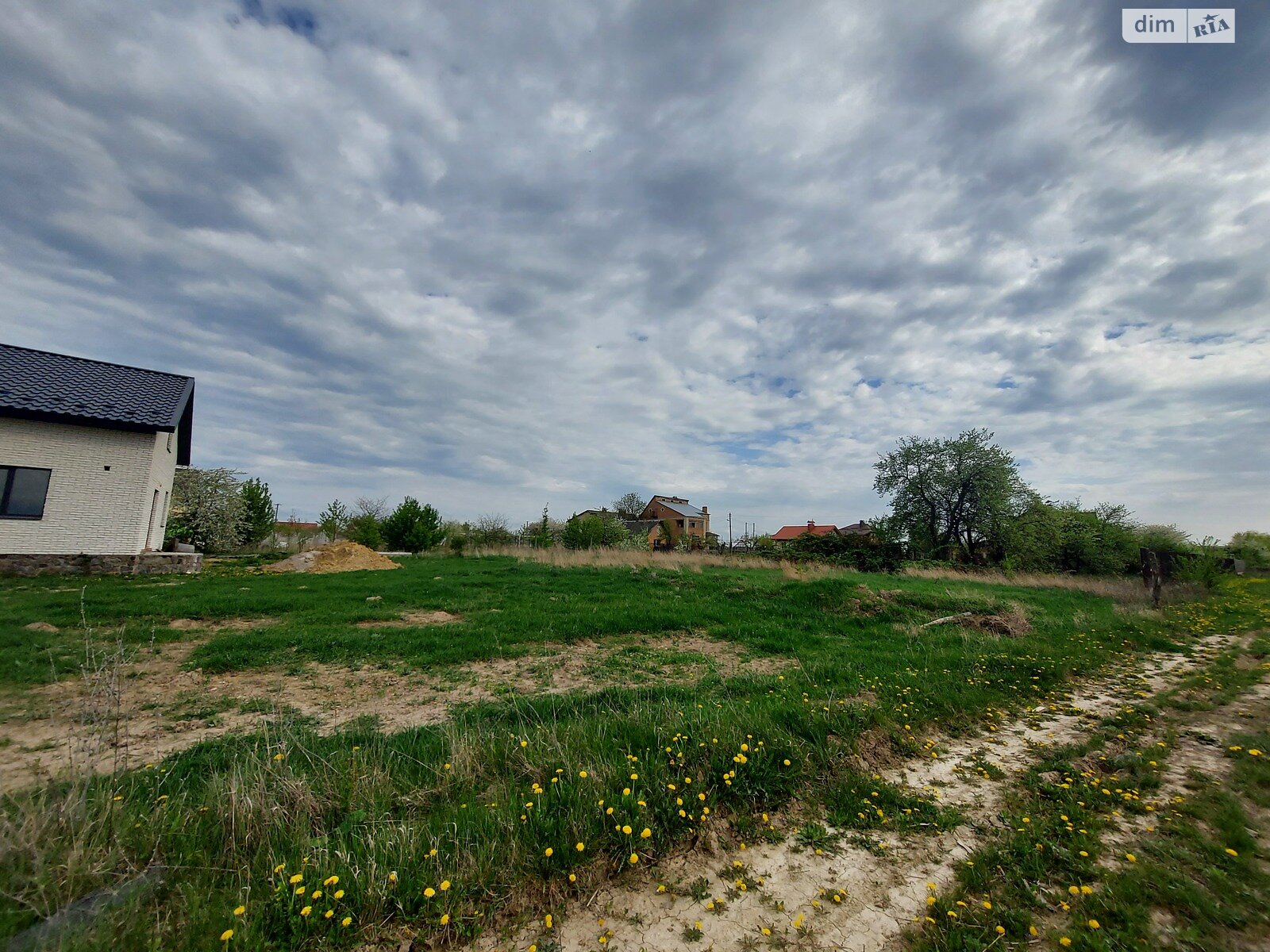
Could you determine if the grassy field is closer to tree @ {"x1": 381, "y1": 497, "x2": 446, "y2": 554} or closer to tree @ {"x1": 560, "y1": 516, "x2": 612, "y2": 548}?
tree @ {"x1": 381, "y1": 497, "x2": 446, "y2": 554}

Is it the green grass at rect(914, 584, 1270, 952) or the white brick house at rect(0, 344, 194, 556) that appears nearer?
the green grass at rect(914, 584, 1270, 952)

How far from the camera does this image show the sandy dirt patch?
4164 mm

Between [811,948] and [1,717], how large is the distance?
7521 millimetres

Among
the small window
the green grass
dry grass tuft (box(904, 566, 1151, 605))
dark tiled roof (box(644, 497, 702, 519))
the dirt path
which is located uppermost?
dark tiled roof (box(644, 497, 702, 519))

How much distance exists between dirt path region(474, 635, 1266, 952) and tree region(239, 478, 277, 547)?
3416 centimetres

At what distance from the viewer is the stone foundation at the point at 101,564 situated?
14.1m

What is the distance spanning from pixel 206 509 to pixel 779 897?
112ft

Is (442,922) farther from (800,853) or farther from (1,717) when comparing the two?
(1,717)

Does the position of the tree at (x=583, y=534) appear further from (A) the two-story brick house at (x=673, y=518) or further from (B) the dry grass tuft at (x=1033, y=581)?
(B) the dry grass tuft at (x=1033, y=581)

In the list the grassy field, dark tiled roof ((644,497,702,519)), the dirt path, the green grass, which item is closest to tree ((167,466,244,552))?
the grassy field

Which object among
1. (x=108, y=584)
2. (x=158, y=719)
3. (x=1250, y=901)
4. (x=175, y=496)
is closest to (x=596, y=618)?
(x=158, y=719)

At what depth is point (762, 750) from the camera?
3.89 m

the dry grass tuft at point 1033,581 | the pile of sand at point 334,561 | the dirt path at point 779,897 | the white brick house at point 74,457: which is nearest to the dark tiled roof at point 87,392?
the white brick house at point 74,457

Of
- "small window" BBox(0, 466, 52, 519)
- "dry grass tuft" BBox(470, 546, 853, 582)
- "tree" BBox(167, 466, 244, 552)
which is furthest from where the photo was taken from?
"tree" BBox(167, 466, 244, 552)
